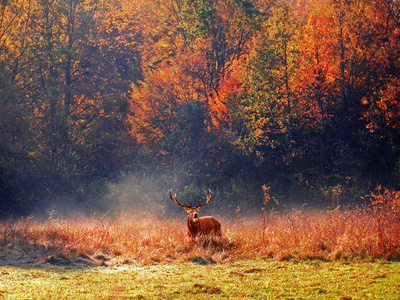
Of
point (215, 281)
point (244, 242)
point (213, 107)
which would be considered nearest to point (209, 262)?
point (244, 242)

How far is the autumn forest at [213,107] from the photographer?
79.4ft

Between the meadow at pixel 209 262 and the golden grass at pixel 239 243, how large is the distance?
2 centimetres

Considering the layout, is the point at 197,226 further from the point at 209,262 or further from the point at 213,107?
the point at 213,107

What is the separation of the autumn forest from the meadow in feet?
34.3

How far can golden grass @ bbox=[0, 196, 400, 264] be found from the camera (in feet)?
30.3

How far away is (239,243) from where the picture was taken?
11.1m

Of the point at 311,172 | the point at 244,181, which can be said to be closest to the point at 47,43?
the point at 244,181

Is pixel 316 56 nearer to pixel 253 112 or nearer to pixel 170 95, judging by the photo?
pixel 253 112

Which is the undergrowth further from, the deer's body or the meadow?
the deer's body

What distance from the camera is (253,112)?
→ 1064 inches

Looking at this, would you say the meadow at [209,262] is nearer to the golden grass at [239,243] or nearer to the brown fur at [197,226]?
the golden grass at [239,243]

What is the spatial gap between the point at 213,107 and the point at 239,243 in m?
18.4

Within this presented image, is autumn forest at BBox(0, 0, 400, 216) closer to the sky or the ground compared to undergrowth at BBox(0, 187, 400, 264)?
closer to the sky

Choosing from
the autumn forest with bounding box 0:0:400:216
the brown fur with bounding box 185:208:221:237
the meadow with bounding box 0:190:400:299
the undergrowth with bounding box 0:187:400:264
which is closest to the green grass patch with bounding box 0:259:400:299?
the meadow with bounding box 0:190:400:299
